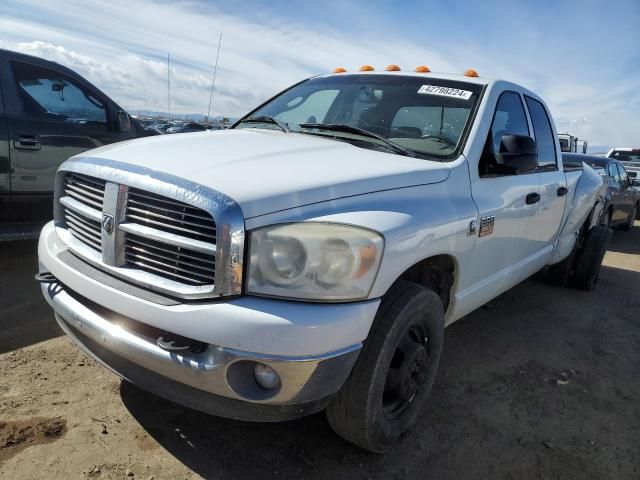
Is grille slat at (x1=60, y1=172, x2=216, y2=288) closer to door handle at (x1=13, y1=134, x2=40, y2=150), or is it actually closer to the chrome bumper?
the chrome bumper

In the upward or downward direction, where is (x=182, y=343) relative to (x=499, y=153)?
downward

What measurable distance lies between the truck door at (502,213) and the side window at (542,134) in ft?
0.67

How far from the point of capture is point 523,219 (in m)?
3.36

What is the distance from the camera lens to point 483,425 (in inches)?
109

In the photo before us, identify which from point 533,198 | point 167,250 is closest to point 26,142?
point 167,250

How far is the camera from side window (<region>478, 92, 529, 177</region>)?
115 inches

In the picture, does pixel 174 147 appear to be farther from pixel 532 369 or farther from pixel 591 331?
pixel 591 331

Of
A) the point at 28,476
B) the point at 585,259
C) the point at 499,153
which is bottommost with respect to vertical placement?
the point at 28,476

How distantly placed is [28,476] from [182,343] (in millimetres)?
902

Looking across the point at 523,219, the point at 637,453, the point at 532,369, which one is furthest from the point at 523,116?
the point at 637,453

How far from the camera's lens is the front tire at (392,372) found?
2094 millimetres

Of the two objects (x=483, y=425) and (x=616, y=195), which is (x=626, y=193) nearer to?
(x=616, y=195)

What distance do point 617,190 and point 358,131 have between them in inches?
353

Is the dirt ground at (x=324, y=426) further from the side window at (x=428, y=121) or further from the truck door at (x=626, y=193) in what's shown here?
the truck door at (x=626, y=193)
